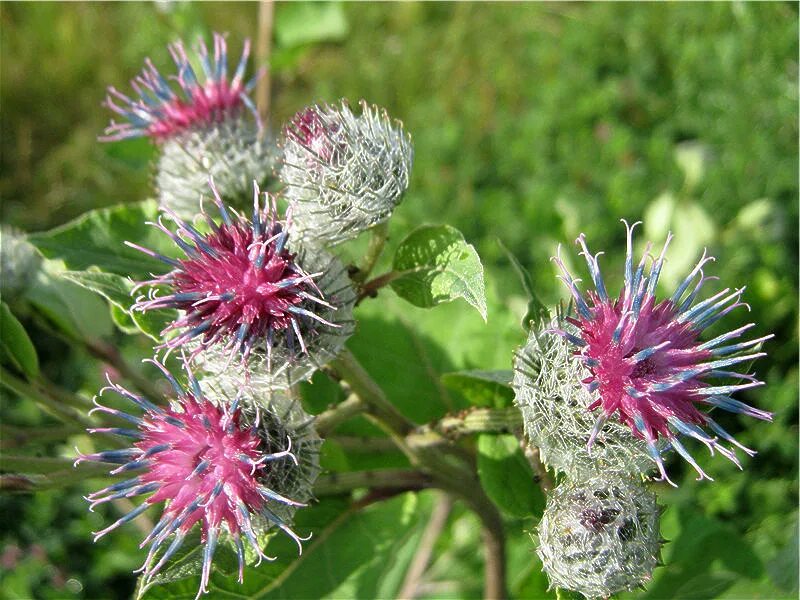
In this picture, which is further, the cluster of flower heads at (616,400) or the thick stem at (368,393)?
the thick stem at (368,393)

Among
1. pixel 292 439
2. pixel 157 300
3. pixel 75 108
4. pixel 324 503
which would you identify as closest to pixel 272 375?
pixel 292 439

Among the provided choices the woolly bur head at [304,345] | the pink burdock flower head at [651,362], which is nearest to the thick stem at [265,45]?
the woolly bur head at [304,345]

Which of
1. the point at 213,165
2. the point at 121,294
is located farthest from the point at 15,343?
the point at 213,165

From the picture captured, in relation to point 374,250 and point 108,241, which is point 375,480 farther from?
point 108,241

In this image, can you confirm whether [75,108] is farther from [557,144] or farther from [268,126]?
[268,126]

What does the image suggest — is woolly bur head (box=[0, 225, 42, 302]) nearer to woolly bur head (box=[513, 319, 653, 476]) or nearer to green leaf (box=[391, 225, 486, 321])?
green leaf (box=[391, 225, 486, 321])

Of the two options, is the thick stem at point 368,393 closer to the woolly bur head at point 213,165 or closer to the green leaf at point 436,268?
the green leaf at point 436,268

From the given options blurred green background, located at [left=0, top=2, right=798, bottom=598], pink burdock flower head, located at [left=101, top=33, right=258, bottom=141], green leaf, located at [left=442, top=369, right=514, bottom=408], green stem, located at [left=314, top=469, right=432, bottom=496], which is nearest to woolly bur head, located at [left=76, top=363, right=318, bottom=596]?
green stem, located at [left=314, top=469, right=432, bottom=496]
